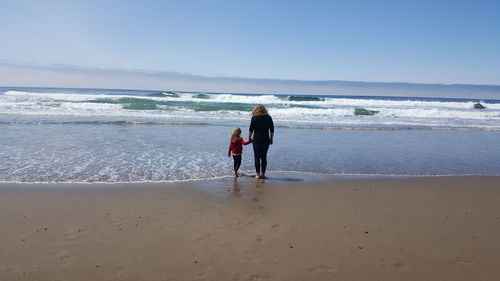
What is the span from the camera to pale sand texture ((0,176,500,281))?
11.0 feet

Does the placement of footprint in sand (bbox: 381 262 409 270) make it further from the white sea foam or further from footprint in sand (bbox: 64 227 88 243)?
the white sea foam

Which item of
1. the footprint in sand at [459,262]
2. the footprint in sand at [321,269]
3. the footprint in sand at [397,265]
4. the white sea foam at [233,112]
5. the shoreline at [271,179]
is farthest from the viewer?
the white sea foam at [233,112]

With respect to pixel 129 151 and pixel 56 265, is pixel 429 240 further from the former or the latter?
pixel 129 151

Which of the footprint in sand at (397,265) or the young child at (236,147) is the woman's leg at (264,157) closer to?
the young child at (236,147)

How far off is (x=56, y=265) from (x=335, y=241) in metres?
3.01

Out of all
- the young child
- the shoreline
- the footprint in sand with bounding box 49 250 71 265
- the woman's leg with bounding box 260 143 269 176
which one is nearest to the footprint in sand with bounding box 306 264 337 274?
the footprint in sand with bounding box 49 250 71 265

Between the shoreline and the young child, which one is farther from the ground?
the young child

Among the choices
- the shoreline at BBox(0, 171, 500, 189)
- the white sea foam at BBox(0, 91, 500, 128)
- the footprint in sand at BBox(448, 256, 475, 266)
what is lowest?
the footprint in sand at BBox(448, 256, 475, 266)

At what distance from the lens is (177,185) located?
21.0 feet

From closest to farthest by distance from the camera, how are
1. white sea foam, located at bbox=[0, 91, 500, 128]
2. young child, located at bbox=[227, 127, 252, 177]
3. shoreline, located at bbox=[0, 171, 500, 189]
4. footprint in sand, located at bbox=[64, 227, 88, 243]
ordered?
footprint in sand, located at bbox=[64, 227, 88, 243] < shoreline, located at bbox=[0, 171, 500, 189] < young child, located at bbox=[227, 127, 252, 177] < white sea foam, located at bbox=[0, 91, 500, 128]

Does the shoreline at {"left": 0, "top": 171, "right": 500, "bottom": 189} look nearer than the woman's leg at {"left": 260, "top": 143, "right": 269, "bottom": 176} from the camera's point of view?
Yes

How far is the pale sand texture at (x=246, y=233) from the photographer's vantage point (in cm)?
335

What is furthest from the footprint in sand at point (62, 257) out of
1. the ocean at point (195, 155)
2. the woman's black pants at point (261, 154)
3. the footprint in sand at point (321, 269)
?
the woman's black pants at point (261, 154)

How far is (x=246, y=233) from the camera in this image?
4.23 metres
